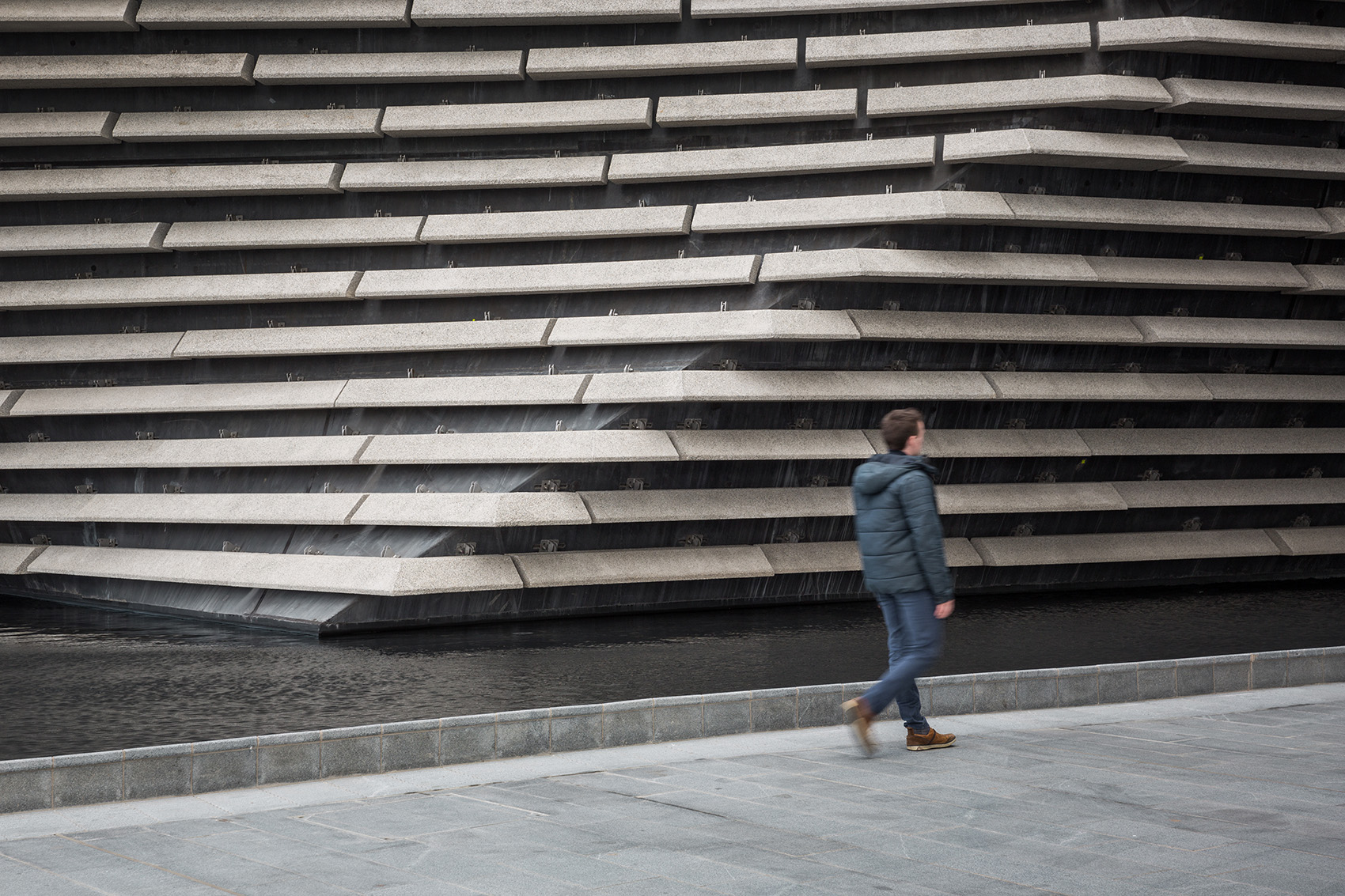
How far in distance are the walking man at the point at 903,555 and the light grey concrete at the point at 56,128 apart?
1073cm

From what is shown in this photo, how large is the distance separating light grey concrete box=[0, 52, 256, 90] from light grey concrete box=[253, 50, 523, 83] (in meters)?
0.29

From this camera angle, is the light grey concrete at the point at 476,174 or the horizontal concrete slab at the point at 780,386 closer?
the horizontal concrete slab at the point at 780,386

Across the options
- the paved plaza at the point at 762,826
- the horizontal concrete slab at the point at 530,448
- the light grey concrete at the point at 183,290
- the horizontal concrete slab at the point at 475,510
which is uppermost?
the light grey concrete at the point at 183,290

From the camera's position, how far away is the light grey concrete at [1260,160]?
11.7 metres

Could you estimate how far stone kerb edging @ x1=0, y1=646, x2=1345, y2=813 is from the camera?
4688 millimetres

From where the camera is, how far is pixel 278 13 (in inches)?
497

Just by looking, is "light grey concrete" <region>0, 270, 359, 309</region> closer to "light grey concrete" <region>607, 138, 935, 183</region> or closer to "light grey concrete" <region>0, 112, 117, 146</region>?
"light grey concrete" <region>0, 112, 117, 146</region>

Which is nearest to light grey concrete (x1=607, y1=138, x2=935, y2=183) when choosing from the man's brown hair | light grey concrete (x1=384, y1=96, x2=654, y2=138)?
light grey concrete (x1=384, y1=96, x2=654, y2=138)


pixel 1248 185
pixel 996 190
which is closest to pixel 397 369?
pixel 996 190

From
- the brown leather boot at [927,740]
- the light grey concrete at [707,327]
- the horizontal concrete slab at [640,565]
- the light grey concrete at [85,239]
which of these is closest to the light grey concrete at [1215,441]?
the light grey concrete at [707,327]

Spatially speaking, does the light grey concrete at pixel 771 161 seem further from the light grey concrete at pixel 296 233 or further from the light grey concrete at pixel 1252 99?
the light grey concrete at pixel 1252 99

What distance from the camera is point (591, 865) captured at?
374 cm

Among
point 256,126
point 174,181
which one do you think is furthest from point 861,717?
point 174,181

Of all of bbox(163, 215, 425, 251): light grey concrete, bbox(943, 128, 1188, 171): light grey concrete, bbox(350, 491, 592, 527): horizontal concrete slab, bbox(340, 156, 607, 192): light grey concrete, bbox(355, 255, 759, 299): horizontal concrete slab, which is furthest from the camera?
bbox(163, 215, 425, 251): light grey concrete
